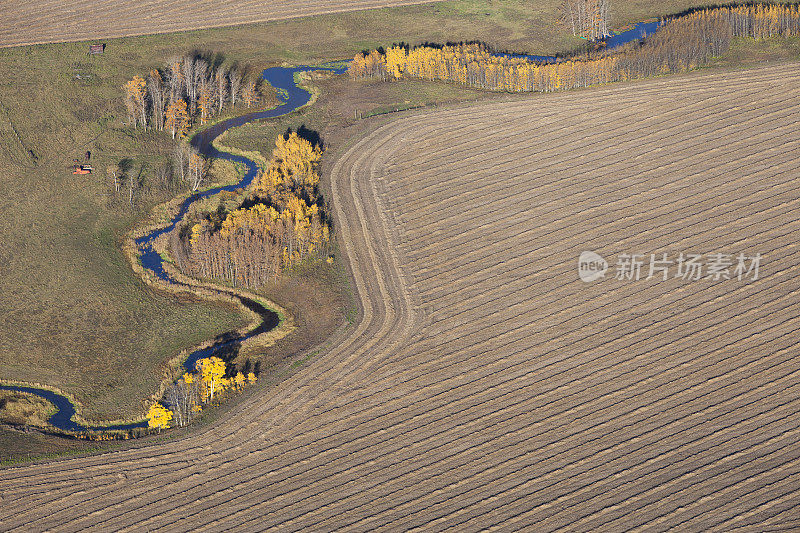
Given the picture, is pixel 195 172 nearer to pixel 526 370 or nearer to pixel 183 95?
pixel 183 95

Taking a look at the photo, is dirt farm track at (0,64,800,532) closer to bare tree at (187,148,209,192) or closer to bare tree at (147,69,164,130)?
bare tree at (187,148,209,192)

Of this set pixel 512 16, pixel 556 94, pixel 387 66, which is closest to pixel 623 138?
pixel 556 94

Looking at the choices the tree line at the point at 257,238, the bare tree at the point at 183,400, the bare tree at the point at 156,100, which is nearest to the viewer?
the bare tree at the point at 183,400

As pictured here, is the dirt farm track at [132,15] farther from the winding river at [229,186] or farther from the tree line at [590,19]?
the tree line at [590,19]

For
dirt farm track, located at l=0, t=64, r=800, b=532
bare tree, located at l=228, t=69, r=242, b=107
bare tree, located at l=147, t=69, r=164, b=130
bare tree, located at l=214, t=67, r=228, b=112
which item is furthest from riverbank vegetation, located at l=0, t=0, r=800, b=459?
bare tree, located at l=214, t=67, r=228, b=112

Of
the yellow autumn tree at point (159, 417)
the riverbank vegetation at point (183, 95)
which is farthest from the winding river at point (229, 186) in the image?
the riverbank vegetation at point (183, 95)

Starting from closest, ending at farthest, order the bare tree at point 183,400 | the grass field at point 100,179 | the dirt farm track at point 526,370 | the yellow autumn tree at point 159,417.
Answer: the dirt farm track at point 526,370, the yellow autumn tree at point 159,417, the bare tree at point 183,400, the grass field at point 100,179

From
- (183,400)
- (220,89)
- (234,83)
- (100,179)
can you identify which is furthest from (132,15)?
(183,400)
